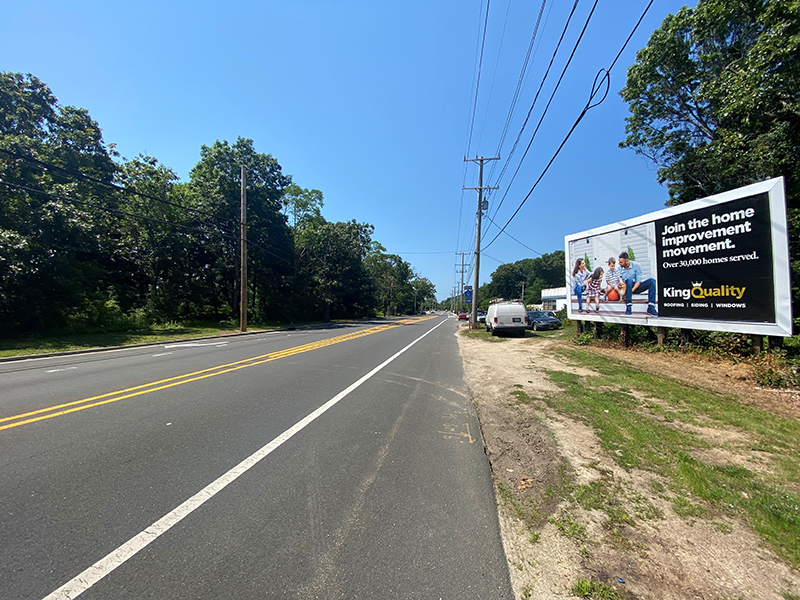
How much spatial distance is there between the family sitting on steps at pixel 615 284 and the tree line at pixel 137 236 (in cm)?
1979

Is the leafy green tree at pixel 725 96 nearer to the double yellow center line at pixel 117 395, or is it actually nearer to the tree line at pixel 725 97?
the tree line at pixel 725 97

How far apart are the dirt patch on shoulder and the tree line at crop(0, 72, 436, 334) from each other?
19336 mm

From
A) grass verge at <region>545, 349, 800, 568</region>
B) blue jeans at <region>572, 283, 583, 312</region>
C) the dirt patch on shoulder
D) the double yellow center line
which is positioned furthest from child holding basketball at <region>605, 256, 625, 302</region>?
the double yellow center line

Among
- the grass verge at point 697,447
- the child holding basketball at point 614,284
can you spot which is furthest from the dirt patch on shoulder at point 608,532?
the child holding basketball at point 614,284

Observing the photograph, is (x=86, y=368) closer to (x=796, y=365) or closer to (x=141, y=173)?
(x=796, y=365)

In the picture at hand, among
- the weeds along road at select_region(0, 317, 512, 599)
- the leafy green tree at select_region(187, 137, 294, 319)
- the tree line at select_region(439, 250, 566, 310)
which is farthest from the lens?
the tree line at select_region(439, 250, 566, 310)

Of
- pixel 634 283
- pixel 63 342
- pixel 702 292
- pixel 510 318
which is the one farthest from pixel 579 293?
pixel 63 342

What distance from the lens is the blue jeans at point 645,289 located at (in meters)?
12.0

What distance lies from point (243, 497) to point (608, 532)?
3.09 metres

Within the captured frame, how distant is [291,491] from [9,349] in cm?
1691

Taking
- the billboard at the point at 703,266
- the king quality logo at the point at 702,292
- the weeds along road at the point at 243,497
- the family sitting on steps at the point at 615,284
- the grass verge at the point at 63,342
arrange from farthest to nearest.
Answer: the grass verge at the point at 63,342 < the family sitting on steps at the point at 615,284 < the king quality logo at the point at 702,292 < the billboard at the point at 703,266 < the weeds along road at the point at 243,497

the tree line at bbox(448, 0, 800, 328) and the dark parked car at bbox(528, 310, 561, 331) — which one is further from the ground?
the tree line at bbox(448, 0, 800, 328)

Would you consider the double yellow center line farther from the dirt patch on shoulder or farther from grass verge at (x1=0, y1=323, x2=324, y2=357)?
grass verge at (x1=0, y1=323, x2=324, y2=357)

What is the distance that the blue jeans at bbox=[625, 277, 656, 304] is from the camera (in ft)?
39.5
